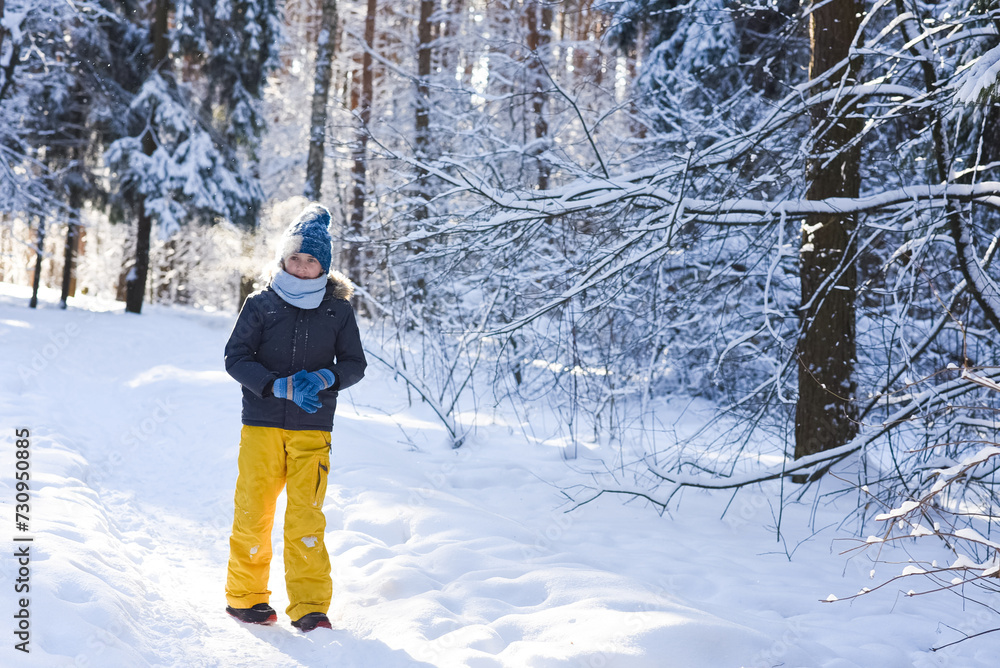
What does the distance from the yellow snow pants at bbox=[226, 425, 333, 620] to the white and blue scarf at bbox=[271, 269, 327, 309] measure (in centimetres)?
60

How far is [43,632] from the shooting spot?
240 centimetres

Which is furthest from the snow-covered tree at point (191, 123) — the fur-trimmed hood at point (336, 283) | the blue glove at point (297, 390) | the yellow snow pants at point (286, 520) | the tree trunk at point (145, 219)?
the blue glove at point (297, 390)

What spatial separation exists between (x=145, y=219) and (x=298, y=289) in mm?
15342

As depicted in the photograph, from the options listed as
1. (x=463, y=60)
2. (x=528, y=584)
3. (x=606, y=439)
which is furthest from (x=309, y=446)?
(x=463, y=60)

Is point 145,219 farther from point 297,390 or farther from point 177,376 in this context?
point 297,390

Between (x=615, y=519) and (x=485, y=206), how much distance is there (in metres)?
2.34

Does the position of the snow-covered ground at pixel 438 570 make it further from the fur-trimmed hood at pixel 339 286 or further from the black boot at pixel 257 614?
the fur-trimmed hood at pixel 339 286

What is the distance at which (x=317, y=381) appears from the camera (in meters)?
3.06

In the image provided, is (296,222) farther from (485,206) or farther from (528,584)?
(528,584)

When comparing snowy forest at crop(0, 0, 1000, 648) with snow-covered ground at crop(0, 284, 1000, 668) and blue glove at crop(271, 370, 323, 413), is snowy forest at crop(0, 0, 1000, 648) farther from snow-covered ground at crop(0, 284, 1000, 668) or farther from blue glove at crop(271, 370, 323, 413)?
blue glove at crop(271, 370, 323, 413)

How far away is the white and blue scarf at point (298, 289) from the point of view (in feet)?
10.4

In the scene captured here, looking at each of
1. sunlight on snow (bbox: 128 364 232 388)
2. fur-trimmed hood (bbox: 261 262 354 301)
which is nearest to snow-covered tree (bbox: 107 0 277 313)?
sunlight on snow (bbox: 128 364 232 388)

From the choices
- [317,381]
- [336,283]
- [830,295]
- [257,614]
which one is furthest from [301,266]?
[830,295]

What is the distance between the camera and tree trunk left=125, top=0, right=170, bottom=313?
16328 millimetres
